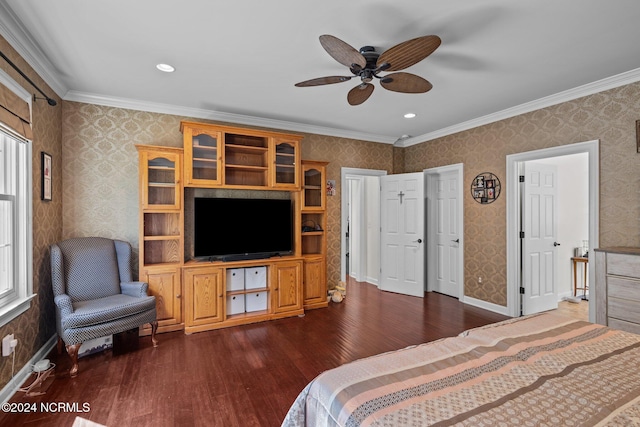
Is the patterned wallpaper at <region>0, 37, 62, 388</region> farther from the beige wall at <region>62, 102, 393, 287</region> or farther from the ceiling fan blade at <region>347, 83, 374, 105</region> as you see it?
the ceiling fan blade at <region>347, 83, 374, 105</region>

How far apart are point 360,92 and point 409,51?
0.65m

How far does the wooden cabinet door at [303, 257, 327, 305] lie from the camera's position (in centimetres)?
417

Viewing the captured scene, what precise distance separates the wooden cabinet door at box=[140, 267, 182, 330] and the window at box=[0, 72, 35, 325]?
3.19 ft

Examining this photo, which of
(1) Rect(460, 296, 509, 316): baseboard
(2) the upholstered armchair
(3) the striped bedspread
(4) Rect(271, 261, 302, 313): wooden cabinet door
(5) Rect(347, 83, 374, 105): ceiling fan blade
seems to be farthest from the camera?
(1) Rect(460, 296, 509, 316): baseboard

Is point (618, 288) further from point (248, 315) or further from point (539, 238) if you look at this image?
point (248, 315)

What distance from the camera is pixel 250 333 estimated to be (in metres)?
3.37

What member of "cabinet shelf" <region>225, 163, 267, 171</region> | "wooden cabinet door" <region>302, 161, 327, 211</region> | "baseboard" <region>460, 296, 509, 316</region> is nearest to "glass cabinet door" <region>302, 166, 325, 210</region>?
"wooden cabinet door" <region>302, 161, 327, 211</region>

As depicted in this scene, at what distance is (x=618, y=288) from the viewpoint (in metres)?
2.61

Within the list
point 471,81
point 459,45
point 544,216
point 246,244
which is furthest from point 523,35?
point 246,244

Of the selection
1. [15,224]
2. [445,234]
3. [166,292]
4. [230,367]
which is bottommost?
[230,367]

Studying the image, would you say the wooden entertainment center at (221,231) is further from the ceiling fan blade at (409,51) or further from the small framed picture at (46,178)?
the ceiling fan blade at (409,51)

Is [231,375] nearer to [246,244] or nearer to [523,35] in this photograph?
[246,244]

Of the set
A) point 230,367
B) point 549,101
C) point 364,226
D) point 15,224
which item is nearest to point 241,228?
point 230,367

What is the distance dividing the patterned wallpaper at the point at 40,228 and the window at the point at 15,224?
139mm
